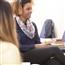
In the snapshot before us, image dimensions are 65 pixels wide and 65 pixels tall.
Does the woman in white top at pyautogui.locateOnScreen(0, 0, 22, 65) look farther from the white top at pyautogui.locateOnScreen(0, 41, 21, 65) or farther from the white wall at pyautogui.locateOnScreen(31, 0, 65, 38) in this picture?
the white wall at pyautogui.locateOnScreen(31, 0, 65, 38)

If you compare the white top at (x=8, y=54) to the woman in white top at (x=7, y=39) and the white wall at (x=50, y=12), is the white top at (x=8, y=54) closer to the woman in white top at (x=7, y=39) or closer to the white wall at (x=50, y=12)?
the woman in white top at (x=7, y=39)

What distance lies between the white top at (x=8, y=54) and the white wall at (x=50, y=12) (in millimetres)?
3305

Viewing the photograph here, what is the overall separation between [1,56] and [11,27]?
167 mm

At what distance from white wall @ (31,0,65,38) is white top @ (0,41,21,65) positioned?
3305 millimetres

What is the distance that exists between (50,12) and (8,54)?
3.43 meters

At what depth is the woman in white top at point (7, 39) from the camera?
106 cm

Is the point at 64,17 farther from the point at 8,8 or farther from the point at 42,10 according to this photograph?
the point at 8,8

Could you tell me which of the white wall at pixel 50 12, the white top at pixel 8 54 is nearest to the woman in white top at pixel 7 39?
the white top at pixel 8 54

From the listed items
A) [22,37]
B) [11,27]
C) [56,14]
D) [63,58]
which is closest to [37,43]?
[22,37]

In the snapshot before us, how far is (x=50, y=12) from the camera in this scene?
442cm

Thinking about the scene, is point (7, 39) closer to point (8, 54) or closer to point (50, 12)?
point (8, 54)

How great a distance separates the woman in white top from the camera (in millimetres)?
1062

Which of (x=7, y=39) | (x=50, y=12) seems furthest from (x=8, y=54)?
(x=50, y=12)

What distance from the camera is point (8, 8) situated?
1.15 metres
